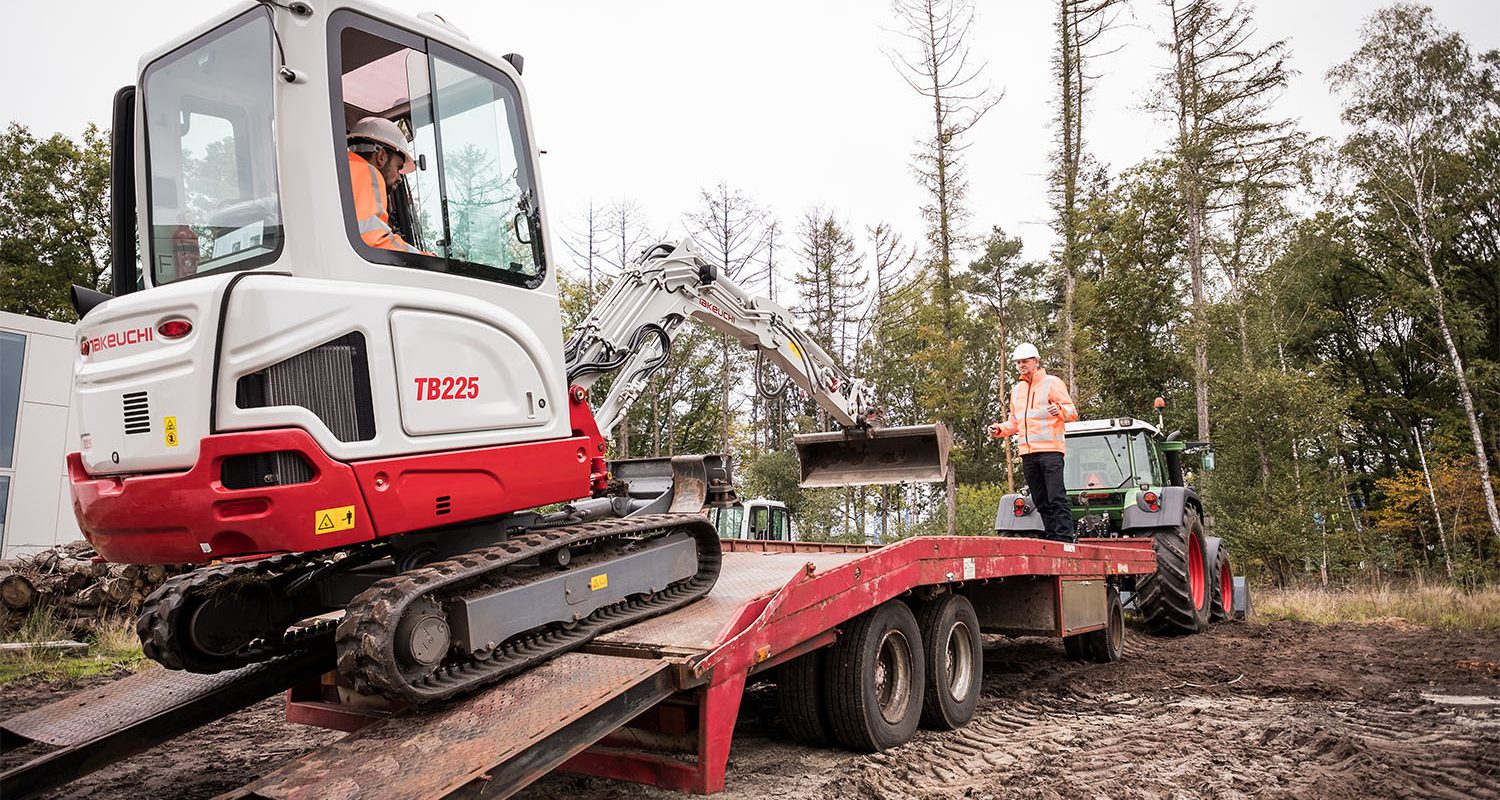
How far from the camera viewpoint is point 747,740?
5.32 meters

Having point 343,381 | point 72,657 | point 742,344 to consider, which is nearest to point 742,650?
point 343,381

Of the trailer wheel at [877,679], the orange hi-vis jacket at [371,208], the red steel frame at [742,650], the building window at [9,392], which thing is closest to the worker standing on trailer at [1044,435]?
the red steel frame at [742,650]

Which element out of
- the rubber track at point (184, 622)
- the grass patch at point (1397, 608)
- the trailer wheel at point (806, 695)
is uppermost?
the rubber track at point (184, 622)

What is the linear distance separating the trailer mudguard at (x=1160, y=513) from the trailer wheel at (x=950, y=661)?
476 cm

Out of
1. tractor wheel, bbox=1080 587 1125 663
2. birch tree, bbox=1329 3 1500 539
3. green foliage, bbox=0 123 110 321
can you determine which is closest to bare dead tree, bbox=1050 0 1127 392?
birch tree, bbox=1329 3 1500 539

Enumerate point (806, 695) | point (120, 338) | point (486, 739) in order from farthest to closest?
point (806, 695), point (120, 338), point (486, 739)

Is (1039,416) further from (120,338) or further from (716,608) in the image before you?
(120,338)

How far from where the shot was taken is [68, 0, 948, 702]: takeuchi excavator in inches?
133

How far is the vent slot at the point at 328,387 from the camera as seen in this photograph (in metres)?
3.38

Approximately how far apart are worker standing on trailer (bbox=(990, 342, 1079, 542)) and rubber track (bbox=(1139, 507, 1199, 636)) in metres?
2.55

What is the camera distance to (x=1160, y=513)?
10.1 meters

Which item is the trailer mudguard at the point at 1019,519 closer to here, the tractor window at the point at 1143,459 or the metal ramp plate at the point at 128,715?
the tractor window at the point at 1143,459

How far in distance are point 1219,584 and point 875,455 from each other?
19.2ft

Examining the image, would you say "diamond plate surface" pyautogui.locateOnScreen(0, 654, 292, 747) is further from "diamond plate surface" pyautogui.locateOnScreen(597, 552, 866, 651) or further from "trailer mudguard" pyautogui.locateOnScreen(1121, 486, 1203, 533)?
"trailer mudguard" pyautogui.locateOnScreen(1121, 486, 1203, 533)
